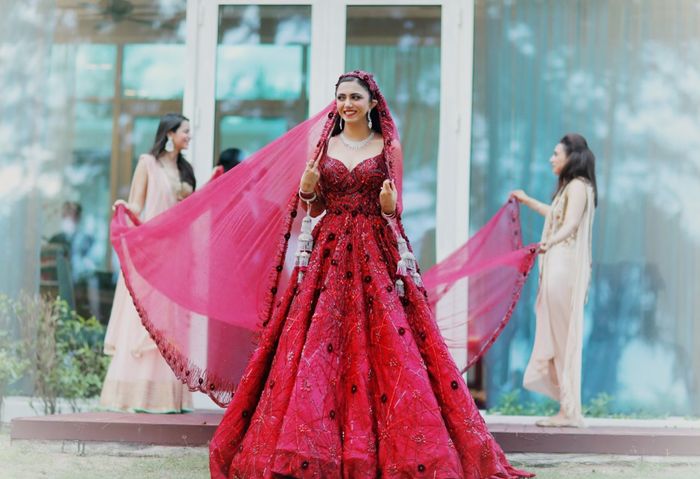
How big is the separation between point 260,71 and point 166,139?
3.02 ft

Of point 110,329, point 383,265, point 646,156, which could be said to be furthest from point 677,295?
point 110,329

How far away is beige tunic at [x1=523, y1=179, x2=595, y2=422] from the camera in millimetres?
6000

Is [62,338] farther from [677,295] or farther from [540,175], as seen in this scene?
[677,295]

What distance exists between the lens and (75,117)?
7145 mm

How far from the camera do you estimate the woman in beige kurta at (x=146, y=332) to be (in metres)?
6.19

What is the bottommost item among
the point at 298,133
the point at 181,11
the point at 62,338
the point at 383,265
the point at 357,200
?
the point at 62,338

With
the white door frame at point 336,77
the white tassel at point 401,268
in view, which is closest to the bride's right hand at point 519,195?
the white door frame at point 336,77

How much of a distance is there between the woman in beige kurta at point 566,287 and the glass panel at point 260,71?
Answer: 1.71m

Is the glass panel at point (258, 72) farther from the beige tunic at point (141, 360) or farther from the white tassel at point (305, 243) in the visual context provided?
the white tassel at point (305, 243)

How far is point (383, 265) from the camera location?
4469mm

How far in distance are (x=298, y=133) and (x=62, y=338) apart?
2.79 meters

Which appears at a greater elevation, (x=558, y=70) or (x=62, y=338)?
(x=558, y=70)

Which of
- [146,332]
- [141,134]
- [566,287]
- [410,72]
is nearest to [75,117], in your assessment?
[141,134]

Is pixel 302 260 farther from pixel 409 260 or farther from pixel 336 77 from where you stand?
pixel 336 77
